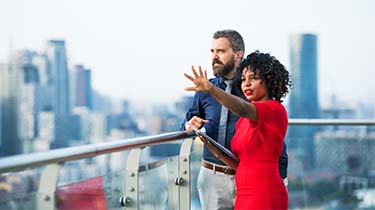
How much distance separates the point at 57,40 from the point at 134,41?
14.0ft

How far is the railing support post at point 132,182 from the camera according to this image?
2494 mm

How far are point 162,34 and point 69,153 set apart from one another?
31.9 m

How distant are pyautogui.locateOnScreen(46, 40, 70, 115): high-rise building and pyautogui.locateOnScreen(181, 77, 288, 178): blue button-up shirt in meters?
26.8

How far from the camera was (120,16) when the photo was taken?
3756 centimetres

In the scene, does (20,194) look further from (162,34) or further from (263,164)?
(162,34)

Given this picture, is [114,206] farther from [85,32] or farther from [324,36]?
[85,32]

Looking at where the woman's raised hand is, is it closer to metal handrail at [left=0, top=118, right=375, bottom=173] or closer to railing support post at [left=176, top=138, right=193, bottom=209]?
metal handrail at [left=0, top=118, right=375, bottom=173]

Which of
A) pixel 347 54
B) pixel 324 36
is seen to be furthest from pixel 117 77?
pixel 347 54

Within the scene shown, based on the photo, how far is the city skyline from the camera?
2097cm

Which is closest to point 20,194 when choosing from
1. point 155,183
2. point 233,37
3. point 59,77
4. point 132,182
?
point 132,182

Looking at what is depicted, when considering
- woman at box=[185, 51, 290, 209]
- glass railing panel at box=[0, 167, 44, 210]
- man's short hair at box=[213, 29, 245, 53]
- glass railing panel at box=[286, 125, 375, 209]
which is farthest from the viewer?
glass railing panel at box=[286, 125, 375, 209]

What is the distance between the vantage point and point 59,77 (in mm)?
30469

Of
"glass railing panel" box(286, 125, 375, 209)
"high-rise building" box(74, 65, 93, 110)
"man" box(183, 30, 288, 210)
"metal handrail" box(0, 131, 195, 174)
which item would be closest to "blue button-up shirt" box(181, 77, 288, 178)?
"man" box(183, 30, 288, 210)

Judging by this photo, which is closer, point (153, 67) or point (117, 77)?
point (153, 67)
